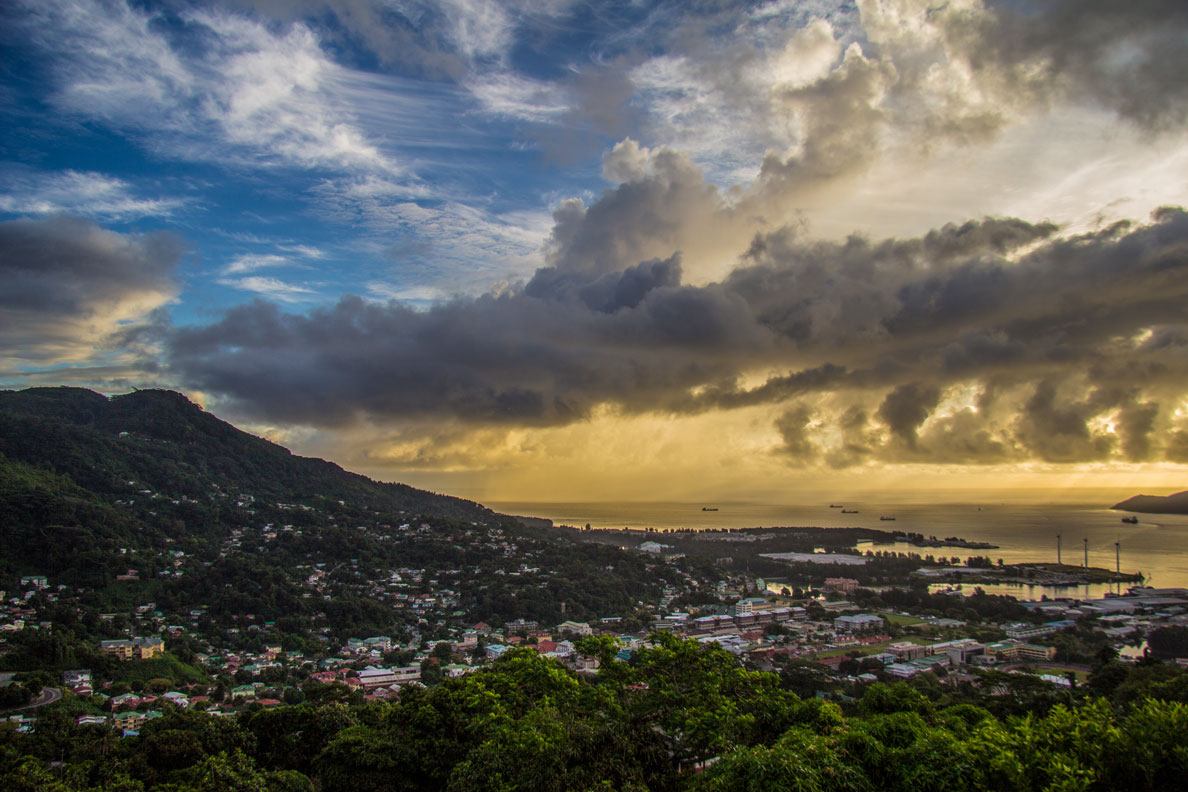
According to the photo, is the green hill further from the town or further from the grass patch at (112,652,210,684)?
the grass patch at (112,652,210,684)

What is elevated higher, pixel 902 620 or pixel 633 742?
pixel 633 742

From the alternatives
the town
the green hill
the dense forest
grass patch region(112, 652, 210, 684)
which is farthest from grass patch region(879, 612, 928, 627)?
the green hill

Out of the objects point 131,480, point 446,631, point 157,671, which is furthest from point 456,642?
point 131,480

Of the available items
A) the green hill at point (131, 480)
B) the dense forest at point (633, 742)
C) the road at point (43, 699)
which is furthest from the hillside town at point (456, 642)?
the dense forest at point (633, 742)

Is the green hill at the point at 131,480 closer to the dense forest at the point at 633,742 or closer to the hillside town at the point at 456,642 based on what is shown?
the hillside town at the point at 456,642

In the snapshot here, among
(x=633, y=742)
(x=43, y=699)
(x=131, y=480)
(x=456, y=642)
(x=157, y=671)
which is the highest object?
(x=131, y=480)

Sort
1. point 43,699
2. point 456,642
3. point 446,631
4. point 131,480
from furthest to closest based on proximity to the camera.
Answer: point 131,480
point 446,631
point 456,642
point 43,699

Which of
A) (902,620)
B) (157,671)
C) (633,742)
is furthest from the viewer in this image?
(902,620)

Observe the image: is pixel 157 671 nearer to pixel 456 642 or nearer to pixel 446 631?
pixel 456 642

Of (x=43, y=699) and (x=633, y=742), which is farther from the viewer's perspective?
(x=43, y=699)

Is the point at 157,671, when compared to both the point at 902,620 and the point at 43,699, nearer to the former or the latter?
the point at 43,699
